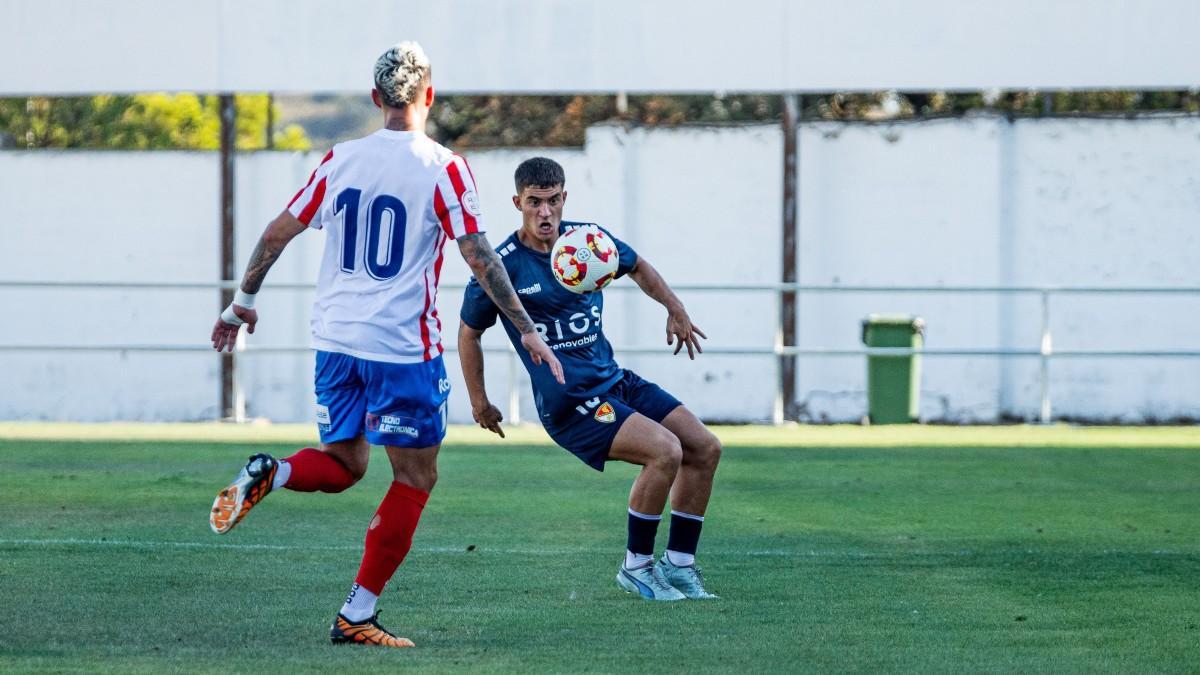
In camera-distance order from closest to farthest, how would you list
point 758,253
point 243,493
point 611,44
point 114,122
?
1. point 243,493
2. point 611,44
3. point 758,253
4. point 114,122

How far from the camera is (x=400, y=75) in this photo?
6062mm

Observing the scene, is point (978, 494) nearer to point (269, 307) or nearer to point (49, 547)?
point (49, 547)

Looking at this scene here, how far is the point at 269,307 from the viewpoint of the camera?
65.7 ft

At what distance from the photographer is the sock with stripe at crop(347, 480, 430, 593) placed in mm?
6074

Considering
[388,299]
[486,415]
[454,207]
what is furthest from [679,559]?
[454,207]

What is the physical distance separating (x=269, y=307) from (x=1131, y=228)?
9.65 m

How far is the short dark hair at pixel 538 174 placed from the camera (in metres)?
7.12

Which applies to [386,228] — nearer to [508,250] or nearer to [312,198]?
[312,198]

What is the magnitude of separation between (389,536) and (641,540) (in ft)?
5.00

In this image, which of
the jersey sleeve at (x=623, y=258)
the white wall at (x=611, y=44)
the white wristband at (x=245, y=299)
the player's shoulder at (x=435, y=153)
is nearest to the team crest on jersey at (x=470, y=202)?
the player's shoulder at (x=435, y=153)

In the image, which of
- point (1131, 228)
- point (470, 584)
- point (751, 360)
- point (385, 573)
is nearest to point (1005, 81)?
point (1131, 228)

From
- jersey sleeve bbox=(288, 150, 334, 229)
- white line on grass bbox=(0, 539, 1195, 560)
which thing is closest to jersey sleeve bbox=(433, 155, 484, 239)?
jersey sleeve bbox=(288, 150, 334, 229)

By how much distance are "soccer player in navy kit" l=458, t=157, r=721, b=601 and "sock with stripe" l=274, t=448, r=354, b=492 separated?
1004 millimetres

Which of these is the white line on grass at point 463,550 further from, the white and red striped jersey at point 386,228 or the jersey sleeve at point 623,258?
the white and red striped jersey at point 386,228
